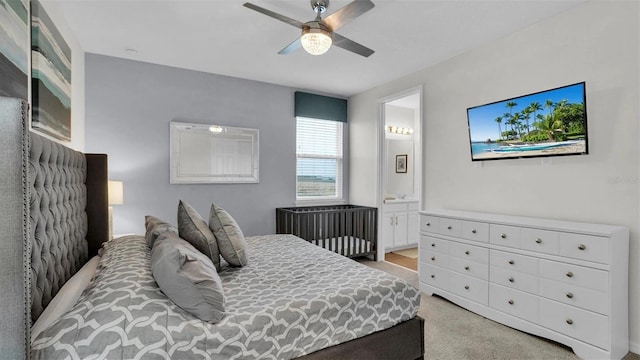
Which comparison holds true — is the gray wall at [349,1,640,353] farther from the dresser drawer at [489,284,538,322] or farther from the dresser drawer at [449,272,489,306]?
the dresser drawer at [449,272,489,306]

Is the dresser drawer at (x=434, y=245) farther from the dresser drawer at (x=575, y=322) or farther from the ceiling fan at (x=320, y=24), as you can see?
the ceiling fan at (x=320, y=24)

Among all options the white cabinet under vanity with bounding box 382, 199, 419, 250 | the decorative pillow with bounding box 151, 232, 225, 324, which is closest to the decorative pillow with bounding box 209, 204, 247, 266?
the decorative pillow with bounding box 151, 232, 225, 324

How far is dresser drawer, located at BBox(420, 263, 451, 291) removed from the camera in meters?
3.05

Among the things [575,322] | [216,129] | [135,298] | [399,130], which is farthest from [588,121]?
[216,129]

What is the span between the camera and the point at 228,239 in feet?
6.66

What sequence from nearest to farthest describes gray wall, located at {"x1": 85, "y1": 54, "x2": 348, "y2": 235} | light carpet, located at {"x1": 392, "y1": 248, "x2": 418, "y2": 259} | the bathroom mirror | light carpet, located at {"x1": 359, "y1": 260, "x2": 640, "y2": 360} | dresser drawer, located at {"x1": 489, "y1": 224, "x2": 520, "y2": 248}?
1. light carpet, located at {"x1": 359, "y1": 260, "x2": 640, "y2": 360}
2. dresser drawer, located at {"x1": 489, "y1": 224, "x2": 520, "y2": 248}
3. gray wall, located at {"x1": 85, "y1": 54, "x2": 348, "y2": 235}
4. the bathroom mirror
5. light carpet, located at {"x1": 392, "y1": 248, "x2": 418, "y2": 259}

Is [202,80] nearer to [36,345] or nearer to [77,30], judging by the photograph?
[77,30]

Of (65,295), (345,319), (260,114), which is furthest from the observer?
(260,114)

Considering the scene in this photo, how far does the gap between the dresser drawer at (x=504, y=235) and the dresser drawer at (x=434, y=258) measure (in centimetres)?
54

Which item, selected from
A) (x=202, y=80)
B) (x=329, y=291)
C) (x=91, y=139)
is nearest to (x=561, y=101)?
(x=329, y=291)

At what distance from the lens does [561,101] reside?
8.06 feet

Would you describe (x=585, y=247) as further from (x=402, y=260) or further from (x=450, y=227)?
(x=402, y=260)

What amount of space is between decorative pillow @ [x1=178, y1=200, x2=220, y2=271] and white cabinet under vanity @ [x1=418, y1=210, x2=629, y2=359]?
2.19 m

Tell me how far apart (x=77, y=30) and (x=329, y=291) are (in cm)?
325
